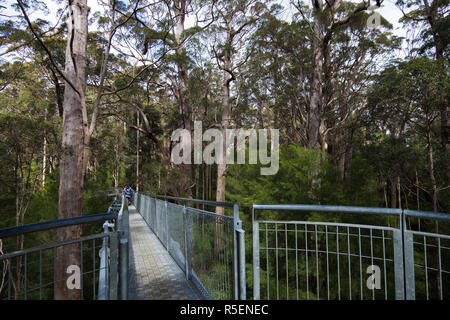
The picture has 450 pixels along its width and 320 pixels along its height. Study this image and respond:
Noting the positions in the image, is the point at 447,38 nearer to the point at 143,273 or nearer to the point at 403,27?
the point at 403,27

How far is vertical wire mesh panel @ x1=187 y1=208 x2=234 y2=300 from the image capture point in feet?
9.08

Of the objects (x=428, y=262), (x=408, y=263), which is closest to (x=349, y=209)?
(x=408, y=263)

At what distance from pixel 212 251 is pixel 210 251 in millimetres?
71

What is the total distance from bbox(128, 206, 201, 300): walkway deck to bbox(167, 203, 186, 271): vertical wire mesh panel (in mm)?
146

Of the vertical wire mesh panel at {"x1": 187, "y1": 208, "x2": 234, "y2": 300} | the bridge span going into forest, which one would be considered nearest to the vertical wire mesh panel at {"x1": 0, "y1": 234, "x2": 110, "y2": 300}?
the bridge span going into forest

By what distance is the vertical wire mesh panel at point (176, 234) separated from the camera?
428 centimetres

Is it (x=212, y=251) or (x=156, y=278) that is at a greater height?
(x=212, y=251)

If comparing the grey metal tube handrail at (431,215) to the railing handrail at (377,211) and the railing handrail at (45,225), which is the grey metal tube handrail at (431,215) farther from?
the railing handrail at (45,225)

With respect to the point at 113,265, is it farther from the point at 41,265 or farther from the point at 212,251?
the point at 212,251

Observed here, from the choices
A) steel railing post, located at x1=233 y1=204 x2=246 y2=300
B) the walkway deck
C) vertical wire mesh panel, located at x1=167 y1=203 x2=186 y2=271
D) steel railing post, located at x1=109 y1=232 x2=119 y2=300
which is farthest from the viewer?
vertical wire mesh panel, located at x1=167 y1=203 x2=186 y2=271

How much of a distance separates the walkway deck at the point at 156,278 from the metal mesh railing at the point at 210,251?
150 millimetres

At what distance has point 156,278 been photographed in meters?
4.05

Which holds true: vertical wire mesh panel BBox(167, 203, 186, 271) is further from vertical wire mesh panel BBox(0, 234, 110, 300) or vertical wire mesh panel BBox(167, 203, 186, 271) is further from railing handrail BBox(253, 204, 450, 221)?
railing handrail BBox(253, 204, 450, 221)

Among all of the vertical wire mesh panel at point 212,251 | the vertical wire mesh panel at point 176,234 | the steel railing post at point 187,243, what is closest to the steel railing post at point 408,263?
the vertical wire mesh panel at point 212,251
